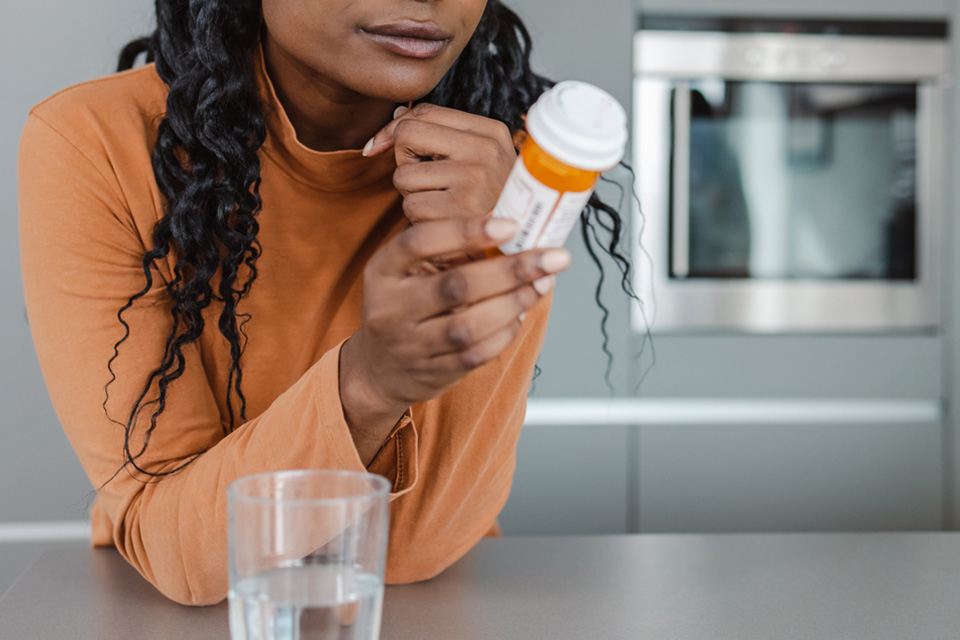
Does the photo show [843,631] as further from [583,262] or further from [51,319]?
[583,262]

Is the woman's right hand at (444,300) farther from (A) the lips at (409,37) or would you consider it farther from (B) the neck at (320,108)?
(B) the neck at (320,108)

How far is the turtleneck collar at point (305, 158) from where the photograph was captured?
883 mm

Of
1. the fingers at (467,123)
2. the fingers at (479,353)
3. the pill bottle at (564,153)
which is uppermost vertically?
the fingers at (467,123)

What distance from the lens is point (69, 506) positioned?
185cm

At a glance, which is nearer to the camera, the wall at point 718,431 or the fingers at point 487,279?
the fingers at point 487,279

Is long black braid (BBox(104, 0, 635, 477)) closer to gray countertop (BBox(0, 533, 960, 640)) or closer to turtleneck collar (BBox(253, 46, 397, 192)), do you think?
turtleneck collar (BBox(253, 46, 397, 192))

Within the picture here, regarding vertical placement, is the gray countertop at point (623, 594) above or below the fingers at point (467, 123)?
below

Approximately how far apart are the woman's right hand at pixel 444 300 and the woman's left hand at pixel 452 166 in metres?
0.09

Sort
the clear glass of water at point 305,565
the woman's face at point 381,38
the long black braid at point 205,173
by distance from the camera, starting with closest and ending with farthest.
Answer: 1. the clear glass of water at point 305,565
2. the woman's face at point 381,38
3. the long black braid at point 205,173

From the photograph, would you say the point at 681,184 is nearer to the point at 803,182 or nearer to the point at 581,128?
the point at 803,182

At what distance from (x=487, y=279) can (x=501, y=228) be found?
0.10 feet

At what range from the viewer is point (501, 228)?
0.48 meters

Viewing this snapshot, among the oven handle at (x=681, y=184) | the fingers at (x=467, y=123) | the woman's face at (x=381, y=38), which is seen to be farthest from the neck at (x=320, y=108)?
the oven handle at (x=681, y=184)

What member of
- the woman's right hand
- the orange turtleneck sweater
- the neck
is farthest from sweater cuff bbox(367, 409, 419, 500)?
the neck
